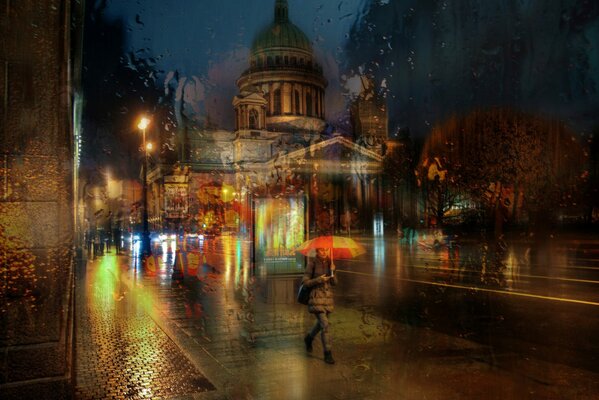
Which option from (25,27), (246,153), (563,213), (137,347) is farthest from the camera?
(246,153)

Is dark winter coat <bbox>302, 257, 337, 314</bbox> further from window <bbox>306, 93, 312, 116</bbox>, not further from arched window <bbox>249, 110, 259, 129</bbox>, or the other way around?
window <bbox>306, 93, 312, 116</bbox>

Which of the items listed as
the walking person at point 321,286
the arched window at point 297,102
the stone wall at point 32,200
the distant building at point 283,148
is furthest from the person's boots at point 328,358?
the arched window at point 297,102

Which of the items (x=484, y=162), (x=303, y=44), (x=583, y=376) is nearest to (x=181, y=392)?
(x=583, y=376)

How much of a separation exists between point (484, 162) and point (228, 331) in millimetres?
24383

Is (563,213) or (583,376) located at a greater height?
(563,213)

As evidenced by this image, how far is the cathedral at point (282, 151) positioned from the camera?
66.9 m

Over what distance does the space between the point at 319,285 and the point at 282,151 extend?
225ft

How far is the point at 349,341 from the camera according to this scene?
7773 millimetres

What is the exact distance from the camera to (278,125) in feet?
269

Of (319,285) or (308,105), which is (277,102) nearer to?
(308,105)

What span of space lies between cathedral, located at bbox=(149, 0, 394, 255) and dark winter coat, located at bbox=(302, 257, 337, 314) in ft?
158

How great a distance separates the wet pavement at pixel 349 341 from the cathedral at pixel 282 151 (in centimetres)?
4299

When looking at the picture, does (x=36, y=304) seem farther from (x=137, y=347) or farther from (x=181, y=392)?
(x=137, y=347)

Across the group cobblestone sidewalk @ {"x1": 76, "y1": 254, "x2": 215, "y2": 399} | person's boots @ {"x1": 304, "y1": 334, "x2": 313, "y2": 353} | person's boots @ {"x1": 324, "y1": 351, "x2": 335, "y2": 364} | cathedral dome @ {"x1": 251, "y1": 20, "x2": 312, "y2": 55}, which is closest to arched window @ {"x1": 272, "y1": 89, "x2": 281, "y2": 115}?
cathedral dome @ {"x1": 251, "y1": 20, "x2": 312, "y2": 55}
